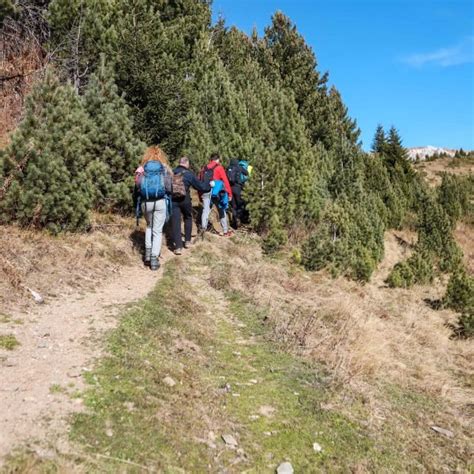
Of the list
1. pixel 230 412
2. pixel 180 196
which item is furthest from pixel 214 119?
pixel 230 412

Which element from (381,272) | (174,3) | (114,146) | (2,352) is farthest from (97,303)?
(381,272)

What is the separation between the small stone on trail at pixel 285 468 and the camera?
10.8ft

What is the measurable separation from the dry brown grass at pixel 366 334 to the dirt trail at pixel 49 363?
249 centimetres

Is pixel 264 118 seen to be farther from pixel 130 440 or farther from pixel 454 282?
pixel 130 440

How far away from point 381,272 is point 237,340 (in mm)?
11365

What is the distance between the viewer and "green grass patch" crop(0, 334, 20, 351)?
4.25 m

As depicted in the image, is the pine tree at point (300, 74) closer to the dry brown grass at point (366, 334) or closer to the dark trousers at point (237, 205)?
the dark trousers at point (237, 205)

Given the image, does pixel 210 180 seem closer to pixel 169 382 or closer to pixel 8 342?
pixel 8 342

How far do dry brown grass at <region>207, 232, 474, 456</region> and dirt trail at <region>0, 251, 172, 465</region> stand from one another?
2.49 m

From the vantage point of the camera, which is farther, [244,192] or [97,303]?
[244,192]

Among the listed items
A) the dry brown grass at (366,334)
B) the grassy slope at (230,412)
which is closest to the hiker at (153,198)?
the dry brown grass at (366,334)

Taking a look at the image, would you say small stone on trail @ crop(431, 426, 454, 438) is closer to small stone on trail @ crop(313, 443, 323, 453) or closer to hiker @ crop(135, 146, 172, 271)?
small stone on trail @ crop(313, 443, 323, 453)

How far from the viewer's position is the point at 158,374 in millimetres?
4180

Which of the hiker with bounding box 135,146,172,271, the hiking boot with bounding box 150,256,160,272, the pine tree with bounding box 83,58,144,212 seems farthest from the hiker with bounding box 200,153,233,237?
the hiking boot with bounding box 150,256,160,272
